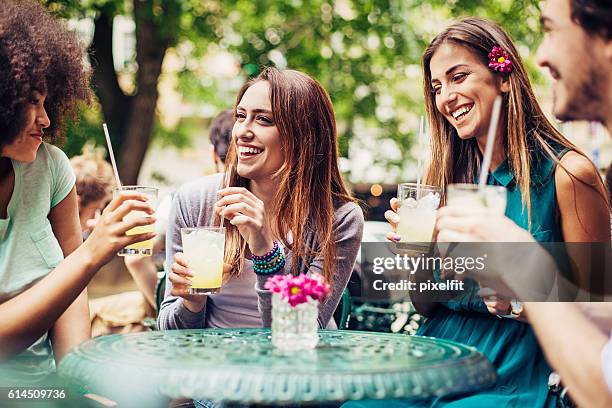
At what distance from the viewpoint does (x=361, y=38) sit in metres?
9.20

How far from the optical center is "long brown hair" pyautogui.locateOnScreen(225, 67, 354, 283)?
2.73m

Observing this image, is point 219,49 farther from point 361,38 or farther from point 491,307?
point 491,307

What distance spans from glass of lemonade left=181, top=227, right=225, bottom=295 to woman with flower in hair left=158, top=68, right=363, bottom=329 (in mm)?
283

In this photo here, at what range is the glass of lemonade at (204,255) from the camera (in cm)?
229

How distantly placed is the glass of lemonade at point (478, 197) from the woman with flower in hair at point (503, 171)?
0.60 metres

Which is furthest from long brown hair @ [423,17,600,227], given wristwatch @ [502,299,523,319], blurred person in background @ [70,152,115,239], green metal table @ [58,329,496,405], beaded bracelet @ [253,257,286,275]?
blurred person in background @ [70,152,115,239]

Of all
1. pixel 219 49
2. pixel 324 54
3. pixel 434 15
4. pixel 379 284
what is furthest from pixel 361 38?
pixel 379 284

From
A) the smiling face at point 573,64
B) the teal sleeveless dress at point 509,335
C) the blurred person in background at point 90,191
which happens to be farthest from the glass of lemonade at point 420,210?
the blurred person in background at point 90,191

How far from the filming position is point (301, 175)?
9.33ft

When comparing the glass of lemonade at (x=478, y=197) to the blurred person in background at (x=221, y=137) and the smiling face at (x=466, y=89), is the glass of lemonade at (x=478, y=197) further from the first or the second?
the blurred person in background at (x=221, y=137)

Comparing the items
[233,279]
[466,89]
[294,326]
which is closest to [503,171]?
[466,89]

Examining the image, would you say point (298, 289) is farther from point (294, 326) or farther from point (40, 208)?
point (40, 208)

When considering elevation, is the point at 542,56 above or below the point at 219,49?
below

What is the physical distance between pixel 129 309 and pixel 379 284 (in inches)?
51.0
